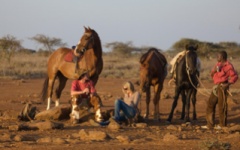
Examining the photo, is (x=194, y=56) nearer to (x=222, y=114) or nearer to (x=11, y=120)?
(x=222, y=114)

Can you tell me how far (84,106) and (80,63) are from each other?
2.04 m

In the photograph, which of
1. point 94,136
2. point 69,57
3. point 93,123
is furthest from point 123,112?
point 69,57

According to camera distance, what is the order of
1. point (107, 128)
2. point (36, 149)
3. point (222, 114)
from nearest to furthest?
1. point (36, 149)
2. point (107, 128)
3. point (222, 114)

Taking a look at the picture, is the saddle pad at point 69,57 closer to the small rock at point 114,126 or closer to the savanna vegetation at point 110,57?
the small rock at point 114,126

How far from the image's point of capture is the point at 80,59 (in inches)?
557

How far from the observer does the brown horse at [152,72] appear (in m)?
13.6

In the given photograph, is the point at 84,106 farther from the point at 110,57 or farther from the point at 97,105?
the point at 110,57

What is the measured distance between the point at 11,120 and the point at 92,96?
87.3 inches

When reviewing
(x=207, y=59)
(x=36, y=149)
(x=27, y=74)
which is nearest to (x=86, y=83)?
(x=36, y=149)

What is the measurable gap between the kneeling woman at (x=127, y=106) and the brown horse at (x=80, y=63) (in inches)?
60.2

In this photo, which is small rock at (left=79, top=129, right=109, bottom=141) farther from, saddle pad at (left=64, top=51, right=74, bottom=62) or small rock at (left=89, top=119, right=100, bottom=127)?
saddle pad at (left=64, top=51, right=74, bottom=62)

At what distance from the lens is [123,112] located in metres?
12.1

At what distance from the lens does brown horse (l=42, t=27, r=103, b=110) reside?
43.6 feet

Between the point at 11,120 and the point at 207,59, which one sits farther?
the point at 207,59
